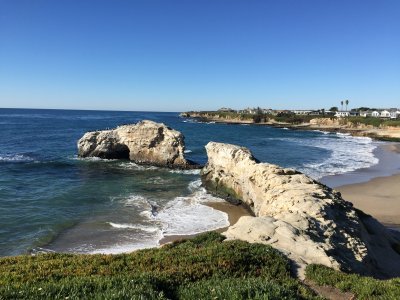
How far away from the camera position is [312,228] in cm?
1603

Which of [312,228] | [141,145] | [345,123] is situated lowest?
[312,228]

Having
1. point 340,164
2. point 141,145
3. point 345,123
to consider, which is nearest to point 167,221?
point 141,145

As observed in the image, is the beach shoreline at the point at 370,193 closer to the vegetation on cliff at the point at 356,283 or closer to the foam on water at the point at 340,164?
the foam on water at the point at 340,164

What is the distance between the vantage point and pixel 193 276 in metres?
9.74

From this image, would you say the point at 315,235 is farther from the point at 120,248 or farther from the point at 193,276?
the point at 120,248

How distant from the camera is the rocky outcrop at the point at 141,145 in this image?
4956 centimetres

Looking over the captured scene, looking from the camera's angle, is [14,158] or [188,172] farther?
[14,158]

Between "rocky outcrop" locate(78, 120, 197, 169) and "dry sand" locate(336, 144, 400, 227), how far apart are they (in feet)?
65.7

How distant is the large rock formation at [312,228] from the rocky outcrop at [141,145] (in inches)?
944

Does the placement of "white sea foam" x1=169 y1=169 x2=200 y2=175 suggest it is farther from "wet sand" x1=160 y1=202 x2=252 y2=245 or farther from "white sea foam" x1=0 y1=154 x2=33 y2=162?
"white sea foam" x1=0 y1=154 x2=33 y2=162

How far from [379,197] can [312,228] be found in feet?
68.3

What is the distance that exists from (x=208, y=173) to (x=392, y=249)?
788 inches

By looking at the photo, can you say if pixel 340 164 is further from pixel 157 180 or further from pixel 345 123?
pixel 345 123

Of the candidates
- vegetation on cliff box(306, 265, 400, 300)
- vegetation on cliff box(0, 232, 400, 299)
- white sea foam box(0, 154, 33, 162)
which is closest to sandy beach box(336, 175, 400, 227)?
vegetation on cliff box(306, 265, 400, 300)
